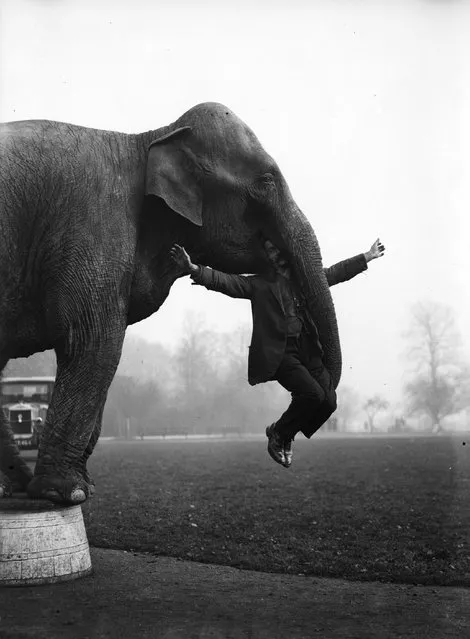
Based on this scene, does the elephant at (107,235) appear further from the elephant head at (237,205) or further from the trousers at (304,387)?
the trousers at (304,387)

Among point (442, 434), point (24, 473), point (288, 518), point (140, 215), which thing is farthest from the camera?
point (442, 434)

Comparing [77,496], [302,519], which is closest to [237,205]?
[77,496]

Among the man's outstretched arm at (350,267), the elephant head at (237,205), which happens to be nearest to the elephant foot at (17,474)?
the elephant head at (237,205)

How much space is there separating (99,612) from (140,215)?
7.65 feet

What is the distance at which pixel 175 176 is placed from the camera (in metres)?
4.57

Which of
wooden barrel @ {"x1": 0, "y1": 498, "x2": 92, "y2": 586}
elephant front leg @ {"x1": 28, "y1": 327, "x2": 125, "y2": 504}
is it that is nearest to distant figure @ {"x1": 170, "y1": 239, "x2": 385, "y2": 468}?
elephant front leg @ {"x1": 28, "y1": 327, "x2": 125, "y2": 504}

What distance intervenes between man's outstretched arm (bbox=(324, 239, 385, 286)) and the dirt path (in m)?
2.08

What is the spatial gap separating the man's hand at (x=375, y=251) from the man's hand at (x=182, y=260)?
4.27ft

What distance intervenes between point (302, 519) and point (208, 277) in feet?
15.4

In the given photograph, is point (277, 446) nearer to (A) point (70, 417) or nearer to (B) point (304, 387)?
(B) point (304, 387)

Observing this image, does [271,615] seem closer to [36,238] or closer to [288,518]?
[36,238]

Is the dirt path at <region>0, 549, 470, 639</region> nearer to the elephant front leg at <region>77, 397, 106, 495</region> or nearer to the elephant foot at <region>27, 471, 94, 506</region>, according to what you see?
the elephant foot at <region>27, 471, 94, 506</region>

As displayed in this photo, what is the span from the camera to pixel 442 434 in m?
31.4

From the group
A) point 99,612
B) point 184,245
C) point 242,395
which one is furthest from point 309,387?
point 242,395
